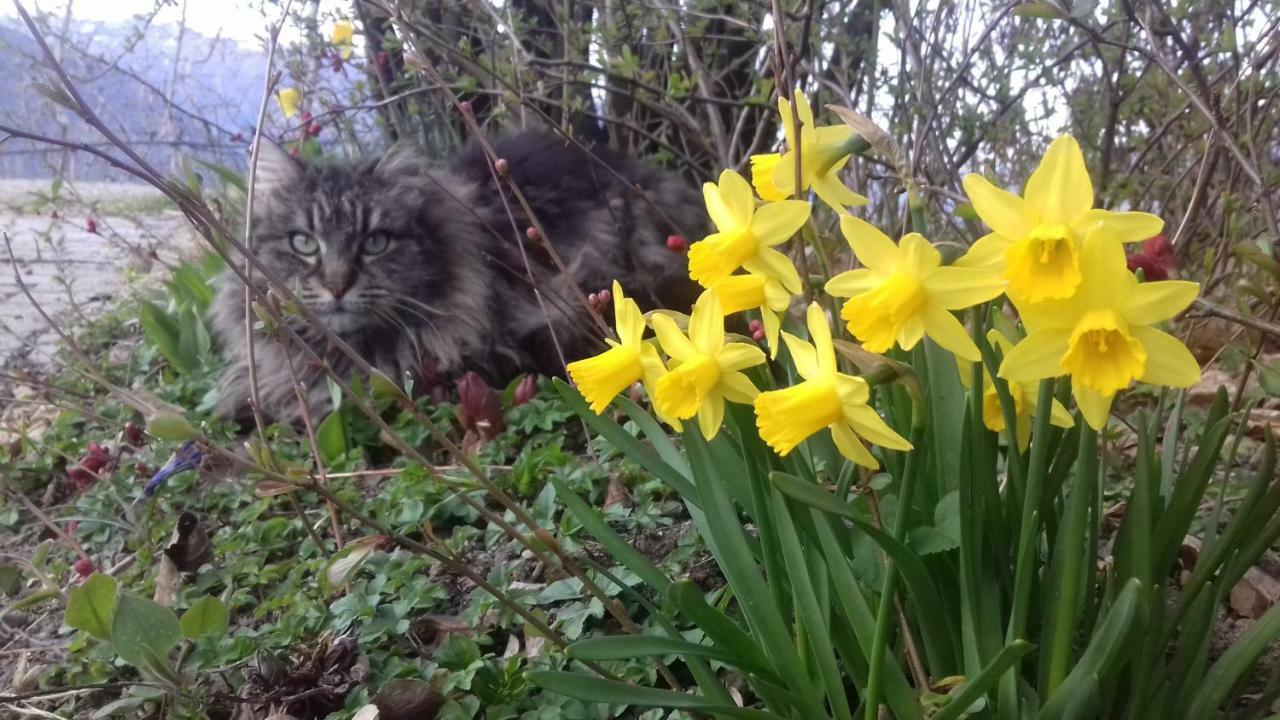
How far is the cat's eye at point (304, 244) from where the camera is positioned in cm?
271

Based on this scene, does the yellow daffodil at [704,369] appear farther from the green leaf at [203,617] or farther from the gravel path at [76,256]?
the gravel path at [76,256]

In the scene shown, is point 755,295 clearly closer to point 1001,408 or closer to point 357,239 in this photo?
point 1001,408

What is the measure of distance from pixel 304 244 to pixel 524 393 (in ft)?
2.97

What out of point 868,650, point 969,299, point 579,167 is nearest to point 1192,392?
point 868,650

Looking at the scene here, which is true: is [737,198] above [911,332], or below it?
above

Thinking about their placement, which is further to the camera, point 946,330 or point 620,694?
point 620,694

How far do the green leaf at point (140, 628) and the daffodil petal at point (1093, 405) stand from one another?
1.20 metres

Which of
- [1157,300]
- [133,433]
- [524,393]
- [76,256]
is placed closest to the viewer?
[1157,300]

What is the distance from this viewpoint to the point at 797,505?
94 centimetres

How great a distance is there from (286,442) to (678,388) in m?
1.90

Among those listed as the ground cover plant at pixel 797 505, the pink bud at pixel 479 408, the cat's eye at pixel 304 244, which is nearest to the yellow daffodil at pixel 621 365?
the ground cover plant at pixel 797 505

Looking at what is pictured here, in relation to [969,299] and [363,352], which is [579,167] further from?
[969,299]

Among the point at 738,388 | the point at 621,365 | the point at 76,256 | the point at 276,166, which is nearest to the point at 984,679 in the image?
the point at 738,388

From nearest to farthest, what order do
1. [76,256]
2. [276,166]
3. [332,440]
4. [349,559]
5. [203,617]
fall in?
1. [349,559]
2. [203,617]
3. [332,440]
4. [276,166]
5. [76,256]
